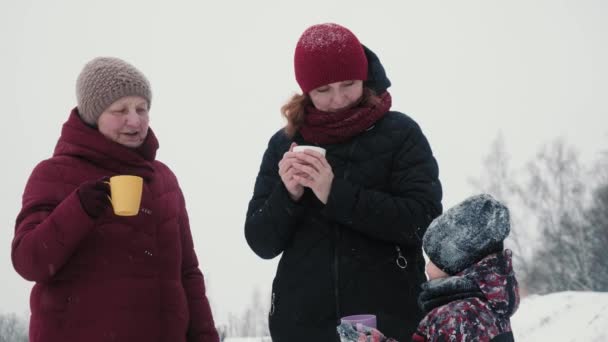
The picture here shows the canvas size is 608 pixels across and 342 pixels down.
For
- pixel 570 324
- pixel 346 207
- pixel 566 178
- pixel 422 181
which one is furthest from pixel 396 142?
pixel 566 178

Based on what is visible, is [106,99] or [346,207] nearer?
[346,207]

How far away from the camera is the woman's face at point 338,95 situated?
2.52 metres

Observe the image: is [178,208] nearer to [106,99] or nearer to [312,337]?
[106,99]

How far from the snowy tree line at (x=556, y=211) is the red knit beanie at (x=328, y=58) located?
2436 cm

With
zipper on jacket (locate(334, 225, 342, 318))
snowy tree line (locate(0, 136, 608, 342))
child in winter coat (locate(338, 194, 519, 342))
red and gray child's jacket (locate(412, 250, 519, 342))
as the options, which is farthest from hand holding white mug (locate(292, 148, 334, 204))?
snowy tree line (locate(0, 136, 608, 342))

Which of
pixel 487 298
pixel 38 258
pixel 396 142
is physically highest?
pixel 396 142

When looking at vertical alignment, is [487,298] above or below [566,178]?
above

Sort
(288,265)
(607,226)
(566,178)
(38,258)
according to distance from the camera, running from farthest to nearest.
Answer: (607,226)
(566,178)
(288,265)
(38,258)

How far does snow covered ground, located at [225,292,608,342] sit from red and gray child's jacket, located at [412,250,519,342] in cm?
1048

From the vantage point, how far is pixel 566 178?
27203 mm

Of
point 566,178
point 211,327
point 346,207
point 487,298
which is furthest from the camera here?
point 566,178

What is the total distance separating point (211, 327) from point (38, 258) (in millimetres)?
838

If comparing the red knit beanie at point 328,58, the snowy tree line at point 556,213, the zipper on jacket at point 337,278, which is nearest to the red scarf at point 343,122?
the red knit beanie at point 328,58

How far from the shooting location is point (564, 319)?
15.5m
